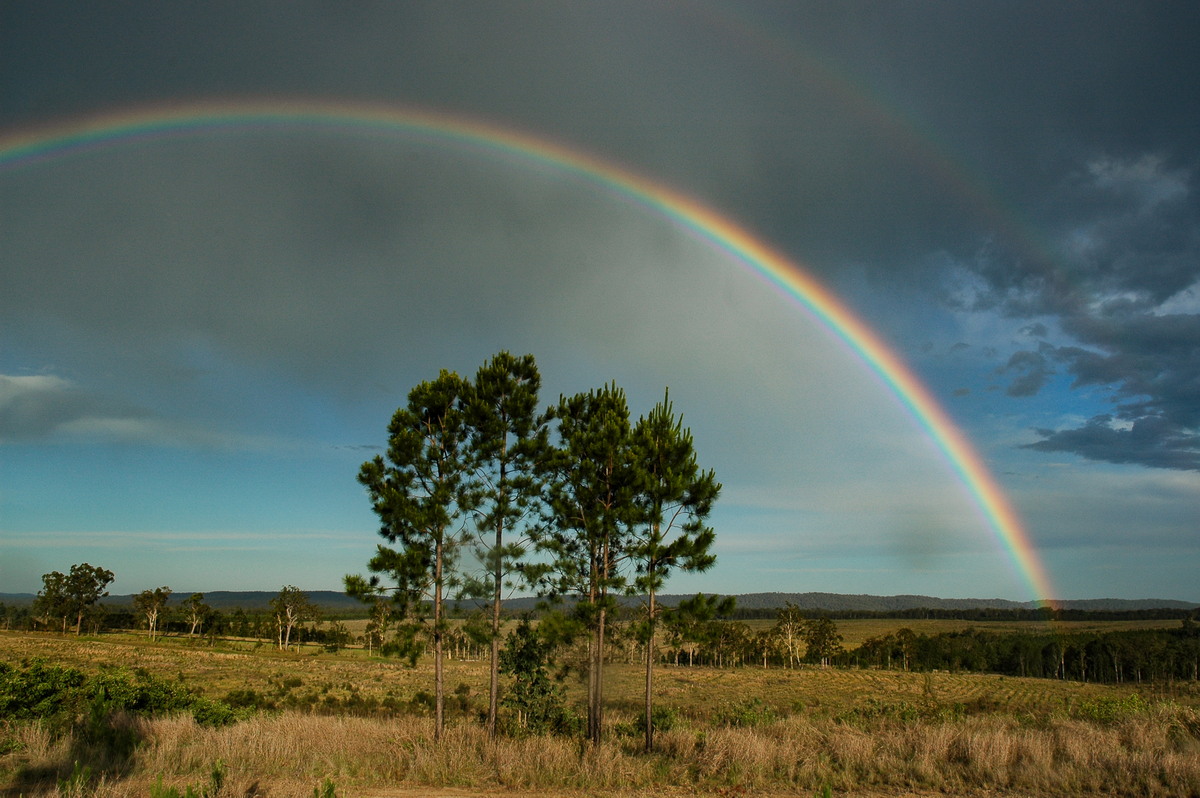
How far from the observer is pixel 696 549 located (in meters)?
17.0

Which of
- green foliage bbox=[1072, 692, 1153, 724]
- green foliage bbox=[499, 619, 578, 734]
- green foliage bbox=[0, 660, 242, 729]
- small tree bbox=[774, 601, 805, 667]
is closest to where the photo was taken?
green foliage bbox=[0, 660, 242, 729]

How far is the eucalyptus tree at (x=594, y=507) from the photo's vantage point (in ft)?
56.7

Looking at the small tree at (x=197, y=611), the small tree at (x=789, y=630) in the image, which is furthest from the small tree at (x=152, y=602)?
the small tree at (x=789, y=630)

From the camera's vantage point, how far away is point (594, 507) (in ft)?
58.5

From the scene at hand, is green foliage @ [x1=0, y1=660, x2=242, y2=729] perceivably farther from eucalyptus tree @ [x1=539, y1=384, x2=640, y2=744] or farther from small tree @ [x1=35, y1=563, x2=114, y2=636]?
→ small tree @ [x1=35, y1=563, x2=114, y2=636]

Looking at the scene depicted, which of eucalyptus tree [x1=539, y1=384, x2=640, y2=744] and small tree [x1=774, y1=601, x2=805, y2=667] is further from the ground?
eucalyptus tree [x1=539, y1=384, x2=640, y2=744]

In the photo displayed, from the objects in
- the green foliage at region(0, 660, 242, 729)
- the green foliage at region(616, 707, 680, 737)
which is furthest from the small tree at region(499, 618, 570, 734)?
the green foliage at region(0, 660, 242, 729)

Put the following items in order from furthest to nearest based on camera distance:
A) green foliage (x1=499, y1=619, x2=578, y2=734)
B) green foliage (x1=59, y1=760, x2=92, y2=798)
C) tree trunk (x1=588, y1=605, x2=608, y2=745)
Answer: green foliage (x1=499, y1=619, x2=578, y2=734) → tree trunk (x1=588, y1=605, x2=608, y2=745) → green foliage (x1=59, y1=760, x2=92, y2=798)

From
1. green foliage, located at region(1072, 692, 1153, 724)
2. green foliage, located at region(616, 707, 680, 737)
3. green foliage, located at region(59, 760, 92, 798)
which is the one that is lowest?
green foliage, located at region(616, 707, 680, 737)

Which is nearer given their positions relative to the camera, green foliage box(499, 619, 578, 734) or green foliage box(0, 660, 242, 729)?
green foliage box(0, 660, 242, 729)

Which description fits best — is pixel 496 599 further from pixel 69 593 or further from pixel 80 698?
pixel 69 593

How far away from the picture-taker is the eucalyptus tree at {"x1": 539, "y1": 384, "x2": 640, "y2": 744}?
17297mm

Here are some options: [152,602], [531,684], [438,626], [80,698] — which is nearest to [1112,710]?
[531,684]

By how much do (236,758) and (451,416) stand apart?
29.4ft
